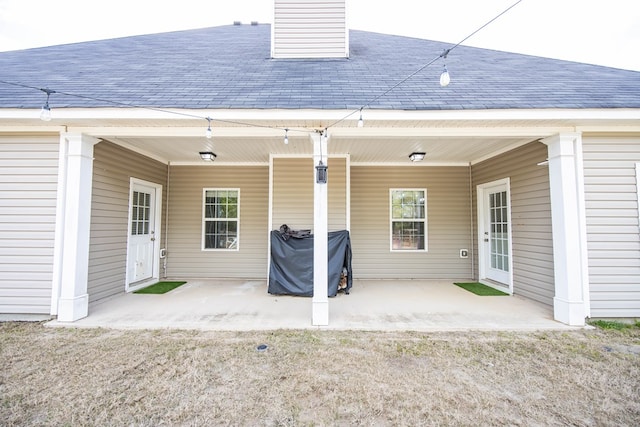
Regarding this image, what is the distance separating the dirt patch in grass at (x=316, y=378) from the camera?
186 cm

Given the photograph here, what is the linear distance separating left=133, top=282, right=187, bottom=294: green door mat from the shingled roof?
3.08 m

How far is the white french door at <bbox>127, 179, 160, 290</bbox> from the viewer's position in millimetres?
5043

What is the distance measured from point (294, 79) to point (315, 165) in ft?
5.31

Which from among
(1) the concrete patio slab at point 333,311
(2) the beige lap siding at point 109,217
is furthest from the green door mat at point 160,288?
(2) the beige lap siding at point 109,217

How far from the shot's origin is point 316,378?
90.0 inches

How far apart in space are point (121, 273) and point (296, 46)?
5291 millimetres

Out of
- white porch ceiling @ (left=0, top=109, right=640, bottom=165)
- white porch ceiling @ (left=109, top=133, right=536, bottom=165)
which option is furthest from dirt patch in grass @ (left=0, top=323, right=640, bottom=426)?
white porch ceiling @ (left=109, top=133, right=536, bottom=165)

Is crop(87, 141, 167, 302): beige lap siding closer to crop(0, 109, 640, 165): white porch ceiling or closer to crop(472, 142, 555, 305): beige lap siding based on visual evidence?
crop(0, 109, 640, 165): white porch ceiling

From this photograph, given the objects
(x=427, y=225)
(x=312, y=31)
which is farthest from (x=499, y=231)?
(x=312, y=31)

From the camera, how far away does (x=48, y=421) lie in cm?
178

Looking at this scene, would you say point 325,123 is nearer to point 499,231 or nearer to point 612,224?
point 612,224

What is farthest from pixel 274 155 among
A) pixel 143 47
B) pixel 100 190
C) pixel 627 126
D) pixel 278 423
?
pixel 627 126

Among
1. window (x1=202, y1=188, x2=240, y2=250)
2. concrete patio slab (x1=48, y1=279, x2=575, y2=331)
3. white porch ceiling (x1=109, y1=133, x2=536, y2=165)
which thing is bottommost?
concrete patio slab (x1=48, y1=279, x2=575, y2=331)

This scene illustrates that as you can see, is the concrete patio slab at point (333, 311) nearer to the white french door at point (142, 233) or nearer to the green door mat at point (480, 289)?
the green door mat at point (480, 289)
